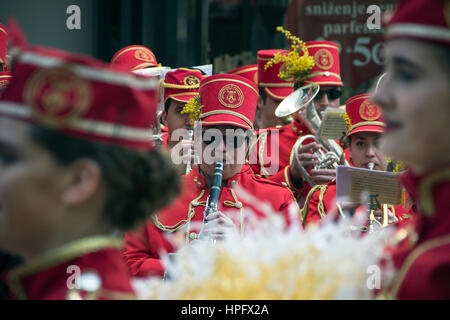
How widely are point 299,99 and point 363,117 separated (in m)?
1.01

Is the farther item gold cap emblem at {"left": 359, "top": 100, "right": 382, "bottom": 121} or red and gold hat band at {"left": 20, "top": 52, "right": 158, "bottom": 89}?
gold cap emblem at {"left": 359, "top": 100, "right": 382, "bottom": 121}

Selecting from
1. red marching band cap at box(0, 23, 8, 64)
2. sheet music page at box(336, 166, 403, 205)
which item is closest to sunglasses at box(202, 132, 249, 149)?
sheet music page at box(336, 166, 403, 205)

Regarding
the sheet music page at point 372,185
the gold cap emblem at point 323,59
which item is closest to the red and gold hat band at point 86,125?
the sheet music page at point 372,185

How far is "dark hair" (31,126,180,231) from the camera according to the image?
1898 millimetres

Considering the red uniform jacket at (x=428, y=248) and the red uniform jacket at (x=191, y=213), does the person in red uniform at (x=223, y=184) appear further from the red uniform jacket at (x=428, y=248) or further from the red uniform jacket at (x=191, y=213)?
→ the red uniform jacket at (x=428, y=248)

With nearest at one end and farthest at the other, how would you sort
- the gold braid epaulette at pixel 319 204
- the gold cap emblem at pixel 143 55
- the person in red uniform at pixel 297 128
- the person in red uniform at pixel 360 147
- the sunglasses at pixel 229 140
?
the sunglasses at pixel 229 140 < the gold braid epaulette at pixel 319 204 < the person in red uniform at pixel 360 147 < the person in red uniform at pixel 297 128 < the gold cap emblem at pixel 143 55

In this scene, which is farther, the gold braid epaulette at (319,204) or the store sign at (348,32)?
the store sign at (348,32)

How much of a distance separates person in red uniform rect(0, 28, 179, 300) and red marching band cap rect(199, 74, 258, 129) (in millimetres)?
2862

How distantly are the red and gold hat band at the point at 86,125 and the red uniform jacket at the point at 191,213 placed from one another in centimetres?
223

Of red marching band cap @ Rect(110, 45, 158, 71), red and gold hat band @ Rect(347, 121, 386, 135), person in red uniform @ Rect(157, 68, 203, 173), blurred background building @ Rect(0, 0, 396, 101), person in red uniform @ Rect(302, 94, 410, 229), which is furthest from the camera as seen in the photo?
blurred background building @ Rect(0, 0, 396, 101)

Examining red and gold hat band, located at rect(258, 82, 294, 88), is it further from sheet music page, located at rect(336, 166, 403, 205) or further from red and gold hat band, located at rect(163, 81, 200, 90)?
sheet music page, located at rect(336, 166, 403, 205)

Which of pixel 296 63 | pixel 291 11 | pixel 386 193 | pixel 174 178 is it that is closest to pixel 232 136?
pixel 386 193

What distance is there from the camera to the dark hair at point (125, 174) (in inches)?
74.7
